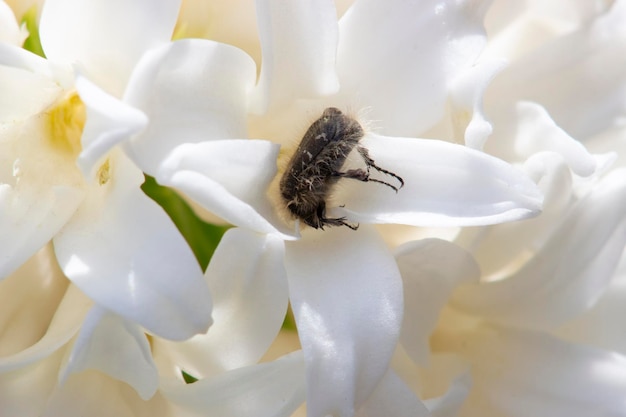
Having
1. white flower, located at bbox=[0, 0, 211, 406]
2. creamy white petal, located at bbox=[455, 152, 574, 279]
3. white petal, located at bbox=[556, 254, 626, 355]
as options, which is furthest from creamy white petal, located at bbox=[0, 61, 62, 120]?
white petal, located at bbox=[556, 254, 626, 355]

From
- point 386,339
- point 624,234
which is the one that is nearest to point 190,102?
point 386,339

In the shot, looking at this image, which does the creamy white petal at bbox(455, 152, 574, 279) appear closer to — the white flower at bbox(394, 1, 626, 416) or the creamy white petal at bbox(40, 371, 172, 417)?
the white flower at bbox(394, 1, 626, 416)

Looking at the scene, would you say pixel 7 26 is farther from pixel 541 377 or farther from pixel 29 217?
pixel 541 377

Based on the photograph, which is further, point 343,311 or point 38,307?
point 38,307

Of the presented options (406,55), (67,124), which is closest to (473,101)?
(406,55)

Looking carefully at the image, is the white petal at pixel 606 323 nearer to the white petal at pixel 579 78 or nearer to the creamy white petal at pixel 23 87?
the white petal at pixel 579 78

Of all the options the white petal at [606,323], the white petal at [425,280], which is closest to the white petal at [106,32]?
the white petal at [425,280]

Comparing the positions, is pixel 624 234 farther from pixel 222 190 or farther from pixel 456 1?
pixel 222 190
